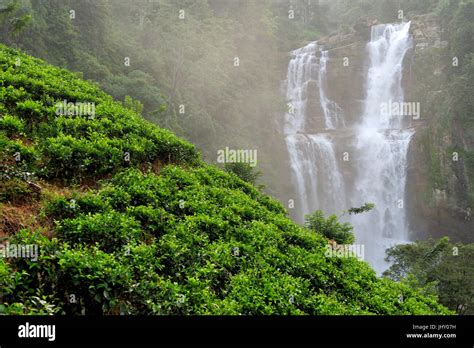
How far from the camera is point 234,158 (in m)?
→ 17.2

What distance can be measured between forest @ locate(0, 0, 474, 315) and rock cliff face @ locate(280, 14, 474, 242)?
172 millimetres

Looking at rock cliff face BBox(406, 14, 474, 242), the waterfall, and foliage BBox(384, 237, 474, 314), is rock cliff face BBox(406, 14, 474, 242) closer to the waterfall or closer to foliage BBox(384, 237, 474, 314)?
the waterfall

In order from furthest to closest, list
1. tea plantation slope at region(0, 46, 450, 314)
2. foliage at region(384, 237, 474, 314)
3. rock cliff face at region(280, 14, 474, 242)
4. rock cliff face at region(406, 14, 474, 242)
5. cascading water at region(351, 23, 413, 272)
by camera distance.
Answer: cascading water at region(351, 23, 413, 272) < rock cliff face at region(280, 14, 474, 242) < rock cliff face at region(406, 14, 474, 242) < foliage at region(384, 237, 474, 314) < tea plantation slope at region(0, 46, 450, 314)

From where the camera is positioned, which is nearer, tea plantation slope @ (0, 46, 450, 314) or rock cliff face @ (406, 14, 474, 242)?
tea plantation slope @ (0, 46, 450, 314)

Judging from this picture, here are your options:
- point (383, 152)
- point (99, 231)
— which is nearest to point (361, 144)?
point (383, 152)

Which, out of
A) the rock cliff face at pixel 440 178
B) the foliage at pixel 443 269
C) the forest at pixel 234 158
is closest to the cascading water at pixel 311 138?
the forest at pixel 234 158

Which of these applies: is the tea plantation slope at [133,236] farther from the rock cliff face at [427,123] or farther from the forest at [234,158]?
the rock cliff face at [427,123]

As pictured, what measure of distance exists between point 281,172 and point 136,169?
1320 inches

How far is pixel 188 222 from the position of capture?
623 cm

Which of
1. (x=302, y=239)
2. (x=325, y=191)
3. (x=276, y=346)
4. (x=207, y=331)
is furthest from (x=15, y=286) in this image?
(x=325, y=191)

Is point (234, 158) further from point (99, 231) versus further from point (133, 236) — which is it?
point (99, 231)

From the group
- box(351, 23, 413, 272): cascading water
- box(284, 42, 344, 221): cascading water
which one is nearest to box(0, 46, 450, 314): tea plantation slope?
box(351, 23, 413, 272): cascading water

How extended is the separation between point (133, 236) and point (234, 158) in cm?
1209

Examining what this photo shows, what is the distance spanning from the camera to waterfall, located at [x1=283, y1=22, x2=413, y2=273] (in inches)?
1428
